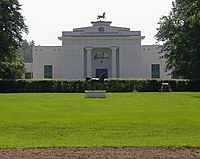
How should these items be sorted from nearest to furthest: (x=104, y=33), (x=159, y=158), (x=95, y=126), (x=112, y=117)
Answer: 1. (x=159, y=158)
2. (x=95, y=126)
3. (x=112, y=117)
4. (x=104, y=33)

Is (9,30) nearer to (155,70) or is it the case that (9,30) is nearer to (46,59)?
(46,59)

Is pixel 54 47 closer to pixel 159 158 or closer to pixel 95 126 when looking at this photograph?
pixel 95 126

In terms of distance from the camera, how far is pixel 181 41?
52.1 metres

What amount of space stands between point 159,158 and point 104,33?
67350mm

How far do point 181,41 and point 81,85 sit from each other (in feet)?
38.0

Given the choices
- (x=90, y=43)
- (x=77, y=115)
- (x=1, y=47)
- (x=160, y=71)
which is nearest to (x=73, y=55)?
(x=90, y=43)

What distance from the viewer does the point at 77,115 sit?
18.7 metres

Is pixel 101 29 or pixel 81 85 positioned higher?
pixel 101 29

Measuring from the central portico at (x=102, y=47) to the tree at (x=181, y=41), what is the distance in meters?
14.9

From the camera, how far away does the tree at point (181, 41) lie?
161 feet

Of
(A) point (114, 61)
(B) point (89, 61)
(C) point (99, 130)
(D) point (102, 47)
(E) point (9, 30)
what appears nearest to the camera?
(C) point (99, 130)

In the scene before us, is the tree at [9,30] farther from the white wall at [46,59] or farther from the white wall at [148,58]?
the white wall at [148,58]

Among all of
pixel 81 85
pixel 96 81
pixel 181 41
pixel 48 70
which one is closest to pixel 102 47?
pixel 48 70

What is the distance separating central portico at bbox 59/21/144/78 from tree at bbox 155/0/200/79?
48.7ft
